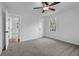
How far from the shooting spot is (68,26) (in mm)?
4895

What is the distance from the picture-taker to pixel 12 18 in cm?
507

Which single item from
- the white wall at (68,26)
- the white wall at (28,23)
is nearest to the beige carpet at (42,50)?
the white wall at (68,26)

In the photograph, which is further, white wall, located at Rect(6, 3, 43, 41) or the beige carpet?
white wall, located at Rect(6, 3, 43, 41)

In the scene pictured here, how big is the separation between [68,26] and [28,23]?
2.79 meters

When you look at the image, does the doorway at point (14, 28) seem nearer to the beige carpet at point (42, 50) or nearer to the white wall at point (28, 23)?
the white wall at point (28, 23)

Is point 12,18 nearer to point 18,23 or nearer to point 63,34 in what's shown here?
point 18,23

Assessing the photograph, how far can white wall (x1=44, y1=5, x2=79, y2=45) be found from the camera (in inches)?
172

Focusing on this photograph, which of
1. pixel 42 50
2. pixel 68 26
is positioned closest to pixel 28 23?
pixel 68 26

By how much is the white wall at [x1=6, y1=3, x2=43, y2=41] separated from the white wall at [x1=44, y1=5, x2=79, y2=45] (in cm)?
144

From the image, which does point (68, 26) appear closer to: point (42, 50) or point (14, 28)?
point (42, 50)

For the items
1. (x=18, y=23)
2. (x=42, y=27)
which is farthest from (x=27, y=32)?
(x=42, y=27)

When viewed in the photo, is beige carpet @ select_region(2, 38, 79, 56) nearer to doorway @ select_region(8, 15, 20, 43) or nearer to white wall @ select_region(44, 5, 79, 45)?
white wall @ select_region(44, 5, 79, 45)

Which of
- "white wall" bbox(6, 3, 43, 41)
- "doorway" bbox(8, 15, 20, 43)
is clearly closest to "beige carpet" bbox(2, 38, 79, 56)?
"doorway" bbox(8, 15, 20, 43)

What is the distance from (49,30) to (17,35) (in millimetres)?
2872
